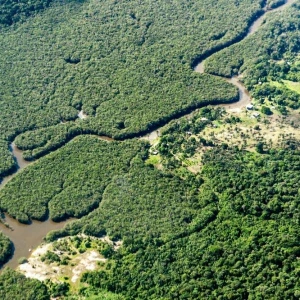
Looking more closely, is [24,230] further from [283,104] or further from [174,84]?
[283,104]

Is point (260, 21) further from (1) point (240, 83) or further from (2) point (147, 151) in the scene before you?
(2) point (147, 151)

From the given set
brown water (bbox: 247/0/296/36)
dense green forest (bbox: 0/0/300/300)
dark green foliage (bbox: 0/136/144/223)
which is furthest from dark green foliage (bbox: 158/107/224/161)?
brown water (bbox: 247/0/296/36)

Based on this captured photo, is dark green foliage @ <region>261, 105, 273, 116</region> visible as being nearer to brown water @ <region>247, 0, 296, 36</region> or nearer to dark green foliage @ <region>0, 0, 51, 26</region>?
brown water @ <region>247, 0, 296, 36</region>

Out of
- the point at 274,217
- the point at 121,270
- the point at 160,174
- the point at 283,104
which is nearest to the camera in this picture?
the point at 121,270

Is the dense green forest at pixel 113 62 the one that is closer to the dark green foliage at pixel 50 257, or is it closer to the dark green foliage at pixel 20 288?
the dark green foliage at pixel 50 257

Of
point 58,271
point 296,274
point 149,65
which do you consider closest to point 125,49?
point 149,65

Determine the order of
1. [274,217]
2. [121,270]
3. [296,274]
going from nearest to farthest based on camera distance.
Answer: [296,274] < [121,270] < [274,217]

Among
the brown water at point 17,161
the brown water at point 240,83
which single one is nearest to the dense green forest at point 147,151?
the brown water at point 17,161
